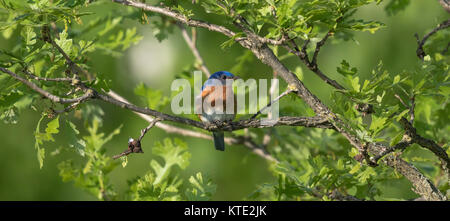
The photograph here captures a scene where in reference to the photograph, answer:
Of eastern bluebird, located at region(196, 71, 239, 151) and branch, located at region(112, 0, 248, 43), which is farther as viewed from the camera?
eastern bluebird, located at region(196, 71, 239, 151)

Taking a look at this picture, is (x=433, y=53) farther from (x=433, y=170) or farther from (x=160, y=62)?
(x=160, y=62)

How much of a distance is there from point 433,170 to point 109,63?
20.7ft

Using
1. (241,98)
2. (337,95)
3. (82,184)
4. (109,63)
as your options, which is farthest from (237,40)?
(109,63)

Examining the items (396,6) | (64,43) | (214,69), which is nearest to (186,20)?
(64,43)

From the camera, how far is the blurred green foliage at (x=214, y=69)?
347 cm

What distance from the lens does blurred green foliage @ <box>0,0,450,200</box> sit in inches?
137

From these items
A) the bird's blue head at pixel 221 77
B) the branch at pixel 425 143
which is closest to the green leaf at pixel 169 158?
the bird's blue head at pixel 221 77

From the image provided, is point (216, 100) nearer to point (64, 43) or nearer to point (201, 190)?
point (201, 190)

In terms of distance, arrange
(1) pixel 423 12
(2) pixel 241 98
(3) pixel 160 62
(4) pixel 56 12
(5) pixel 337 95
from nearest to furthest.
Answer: (4) pixel 56 12
(5) pixel 337 95
(2) pixel 241 98
(1) pixel 423 12
(3) pixel 160 62

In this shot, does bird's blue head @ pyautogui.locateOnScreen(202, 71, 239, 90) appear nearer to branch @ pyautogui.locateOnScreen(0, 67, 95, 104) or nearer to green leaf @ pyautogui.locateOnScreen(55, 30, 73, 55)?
green leaf @ pyautogui.locateOnScreen(55, 30, 73, 55)

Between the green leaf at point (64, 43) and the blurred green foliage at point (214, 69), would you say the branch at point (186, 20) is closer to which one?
the blurred green foliage at point (214, 69)

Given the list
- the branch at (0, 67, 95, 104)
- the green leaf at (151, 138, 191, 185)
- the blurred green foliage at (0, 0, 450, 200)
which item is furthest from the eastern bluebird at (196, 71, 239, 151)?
the branch at (0, 67, 95, 104)

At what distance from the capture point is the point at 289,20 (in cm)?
346

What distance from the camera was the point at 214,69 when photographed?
29.9 feet
